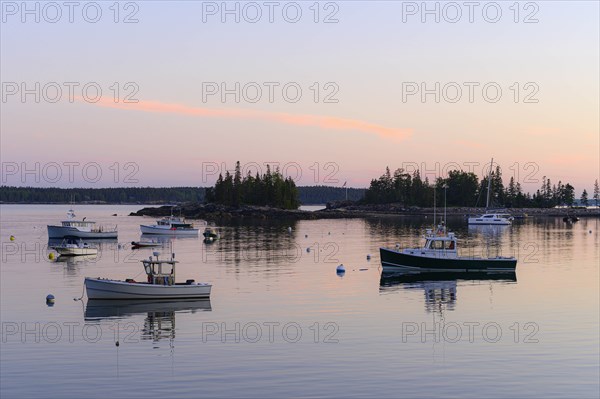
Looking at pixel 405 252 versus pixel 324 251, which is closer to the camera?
pixel 405 252

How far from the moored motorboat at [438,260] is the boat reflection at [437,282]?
0.57 meters

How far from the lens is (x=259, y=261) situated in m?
88.8

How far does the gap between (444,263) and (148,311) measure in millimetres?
32830

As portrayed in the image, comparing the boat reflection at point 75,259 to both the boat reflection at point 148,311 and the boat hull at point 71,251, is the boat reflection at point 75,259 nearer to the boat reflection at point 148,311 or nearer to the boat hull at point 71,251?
the boat hull at point 71,251

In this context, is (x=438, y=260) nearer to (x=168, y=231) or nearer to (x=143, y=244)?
(x=143, y=244)

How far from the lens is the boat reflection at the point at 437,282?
193 feet

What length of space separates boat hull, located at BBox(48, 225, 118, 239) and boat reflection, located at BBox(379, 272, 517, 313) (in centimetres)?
6738

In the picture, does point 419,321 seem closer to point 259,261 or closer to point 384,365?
point 384,365

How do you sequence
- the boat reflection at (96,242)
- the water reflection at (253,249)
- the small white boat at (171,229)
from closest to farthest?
the water reflection at (253,249) < the boat reflection at (96,242) < the small white boat at (171,229)

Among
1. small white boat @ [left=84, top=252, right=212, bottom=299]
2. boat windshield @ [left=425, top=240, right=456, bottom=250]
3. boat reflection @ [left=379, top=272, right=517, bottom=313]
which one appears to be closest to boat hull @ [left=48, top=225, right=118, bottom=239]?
boat reflection @ [left=379, top=272, right=517, bottom=313]

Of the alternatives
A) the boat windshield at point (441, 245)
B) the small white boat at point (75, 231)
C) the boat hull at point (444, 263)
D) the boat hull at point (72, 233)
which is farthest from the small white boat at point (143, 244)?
the boat windshield at point (441, 245)

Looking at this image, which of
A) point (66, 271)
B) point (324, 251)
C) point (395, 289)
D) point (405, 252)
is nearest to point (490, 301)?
point (395, 289)

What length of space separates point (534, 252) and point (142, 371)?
80.1 meters

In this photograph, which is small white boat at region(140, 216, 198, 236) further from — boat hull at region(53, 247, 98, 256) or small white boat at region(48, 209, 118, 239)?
boat hull at region(53, 247, 98, 256)
